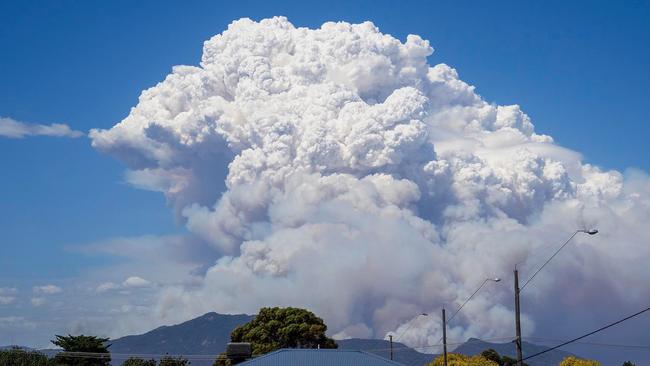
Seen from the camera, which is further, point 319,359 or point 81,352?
point 81,352

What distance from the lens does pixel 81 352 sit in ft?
356

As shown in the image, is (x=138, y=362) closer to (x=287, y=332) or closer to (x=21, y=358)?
(x=287, y=332)

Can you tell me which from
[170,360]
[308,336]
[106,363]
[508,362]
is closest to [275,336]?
[308,336]

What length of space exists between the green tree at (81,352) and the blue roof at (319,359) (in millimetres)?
49232

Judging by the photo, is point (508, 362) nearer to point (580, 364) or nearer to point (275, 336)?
point (580, 364)

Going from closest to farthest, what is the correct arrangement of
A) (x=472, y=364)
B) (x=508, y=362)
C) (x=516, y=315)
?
(x=516, y=315) < (x=472, y=364) < (x=508, y=362)

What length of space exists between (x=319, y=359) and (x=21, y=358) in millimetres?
46802

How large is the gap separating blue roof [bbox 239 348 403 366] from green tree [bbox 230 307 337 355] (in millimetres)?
55947

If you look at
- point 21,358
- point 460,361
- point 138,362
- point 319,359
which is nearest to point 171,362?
point 138,362

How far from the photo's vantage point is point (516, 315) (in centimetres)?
5762

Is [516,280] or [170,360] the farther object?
[170,360]

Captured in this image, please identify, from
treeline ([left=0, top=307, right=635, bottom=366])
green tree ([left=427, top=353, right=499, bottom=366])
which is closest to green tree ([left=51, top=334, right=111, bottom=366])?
treeline ([left=0, top=307, right=635, bottom=366])

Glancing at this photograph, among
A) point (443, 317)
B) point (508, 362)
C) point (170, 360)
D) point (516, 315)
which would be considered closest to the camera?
point (516, 315)

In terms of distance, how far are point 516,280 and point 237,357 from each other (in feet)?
81.3
